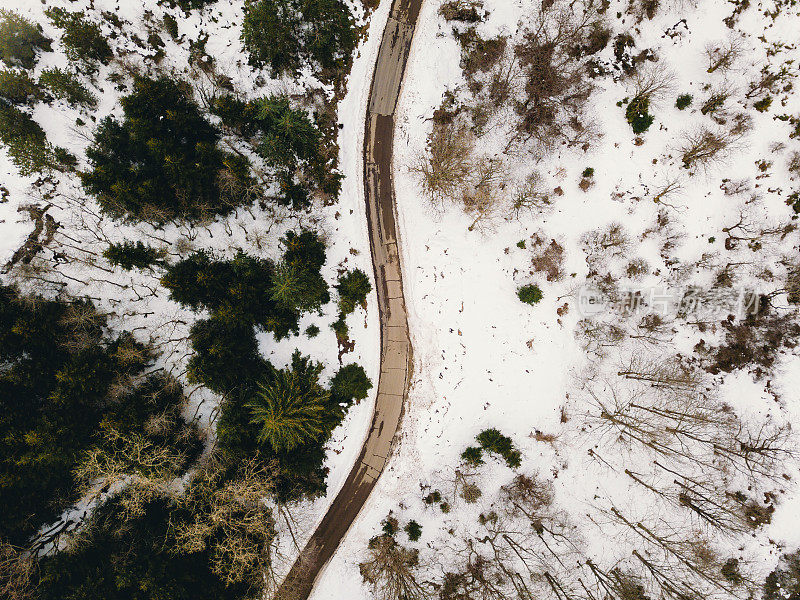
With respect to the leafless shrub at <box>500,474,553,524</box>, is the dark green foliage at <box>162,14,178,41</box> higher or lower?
higher

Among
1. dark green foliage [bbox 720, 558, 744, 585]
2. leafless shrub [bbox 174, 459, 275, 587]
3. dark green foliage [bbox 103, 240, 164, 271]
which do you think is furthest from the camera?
dark green foliage [bbox 720, 558, 744, 585]

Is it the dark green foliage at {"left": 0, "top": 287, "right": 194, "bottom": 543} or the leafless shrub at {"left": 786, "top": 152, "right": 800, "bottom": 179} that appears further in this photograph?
the leafless shrub at {"left": 786, "top": 152, "right": 800, "bottom": 179}

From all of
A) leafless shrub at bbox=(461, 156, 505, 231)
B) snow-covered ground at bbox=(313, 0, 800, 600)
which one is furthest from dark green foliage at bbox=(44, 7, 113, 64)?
leafless shrub at bbox=(461, 156, 505, 231)

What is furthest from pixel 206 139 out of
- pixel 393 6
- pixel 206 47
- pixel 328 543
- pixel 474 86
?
pixel 328 543

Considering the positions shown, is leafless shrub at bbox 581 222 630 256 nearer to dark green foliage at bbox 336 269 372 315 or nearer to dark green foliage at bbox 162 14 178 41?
dark green foliage at bbox 336 269 372 315

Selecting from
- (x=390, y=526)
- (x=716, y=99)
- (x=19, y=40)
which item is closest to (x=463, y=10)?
(x=716, y=99)

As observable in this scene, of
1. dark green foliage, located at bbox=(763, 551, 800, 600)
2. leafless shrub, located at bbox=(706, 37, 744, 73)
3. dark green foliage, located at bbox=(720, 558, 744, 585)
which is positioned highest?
leafless shrub, located at bbox=(706, 37, 744, 73)

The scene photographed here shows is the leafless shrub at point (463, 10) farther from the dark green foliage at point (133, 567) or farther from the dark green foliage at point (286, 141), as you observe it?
the dark green foliage at point (133, 567)
